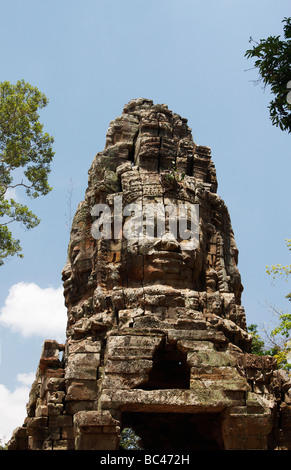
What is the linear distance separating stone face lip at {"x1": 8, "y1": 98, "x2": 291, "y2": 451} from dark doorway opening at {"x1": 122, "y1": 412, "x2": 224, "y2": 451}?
25mm

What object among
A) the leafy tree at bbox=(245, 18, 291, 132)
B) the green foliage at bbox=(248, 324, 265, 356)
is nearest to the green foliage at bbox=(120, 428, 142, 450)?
the green foliage at bbox=(248, 324, 265, 356)

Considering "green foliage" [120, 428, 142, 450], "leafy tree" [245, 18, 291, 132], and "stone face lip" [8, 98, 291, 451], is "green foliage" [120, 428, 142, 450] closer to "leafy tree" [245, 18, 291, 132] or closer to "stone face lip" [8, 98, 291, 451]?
"stone face lip" [8, 98, 291, 451]

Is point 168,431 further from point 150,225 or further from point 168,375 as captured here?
point 150,225

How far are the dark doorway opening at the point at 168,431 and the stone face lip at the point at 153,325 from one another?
0.02 meters

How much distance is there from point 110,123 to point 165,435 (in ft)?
28.2

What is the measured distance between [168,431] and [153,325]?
12.5ft

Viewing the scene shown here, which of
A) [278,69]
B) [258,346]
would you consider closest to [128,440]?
[258,346]

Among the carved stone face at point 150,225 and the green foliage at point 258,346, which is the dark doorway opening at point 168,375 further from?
the green foliage at point 258,346

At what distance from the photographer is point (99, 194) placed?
47.8ft

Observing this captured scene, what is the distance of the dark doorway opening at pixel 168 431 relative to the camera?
13.2 meters

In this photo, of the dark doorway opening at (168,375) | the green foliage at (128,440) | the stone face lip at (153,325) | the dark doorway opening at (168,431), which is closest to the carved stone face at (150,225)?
the stone face lip at (153,325)

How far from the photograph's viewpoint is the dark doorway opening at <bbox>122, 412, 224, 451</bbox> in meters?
13.2
